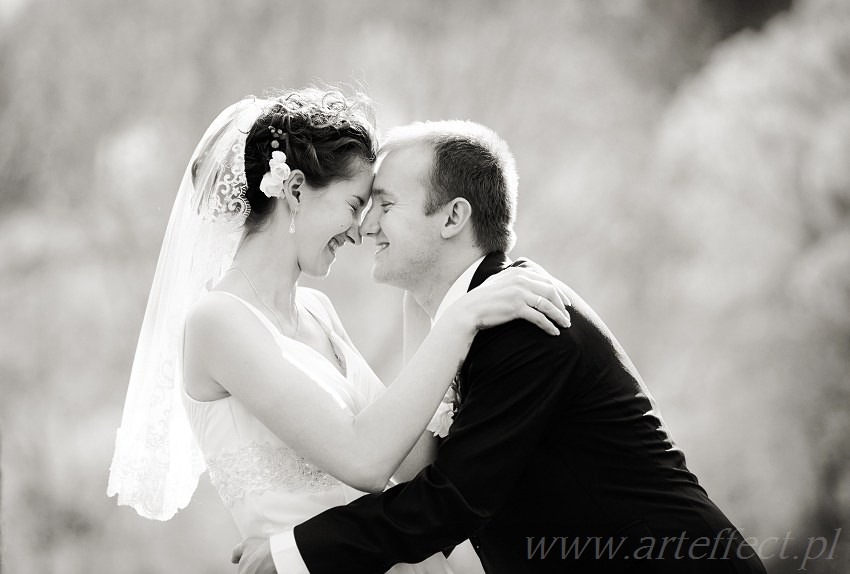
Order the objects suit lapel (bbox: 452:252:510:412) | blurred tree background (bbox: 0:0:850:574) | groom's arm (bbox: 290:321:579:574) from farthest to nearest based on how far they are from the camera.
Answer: blurred tree background (bbox: 0:0:850:574) → suit lapel (bbox: 452:252:510:412) → groom's arm (bbox: 290:321:579:574)

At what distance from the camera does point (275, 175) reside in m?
2.47

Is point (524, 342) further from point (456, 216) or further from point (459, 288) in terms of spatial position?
point (456, 216)

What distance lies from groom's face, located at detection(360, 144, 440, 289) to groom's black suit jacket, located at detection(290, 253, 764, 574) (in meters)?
0.46

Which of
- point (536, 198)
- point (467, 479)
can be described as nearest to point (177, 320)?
point (467, 479)

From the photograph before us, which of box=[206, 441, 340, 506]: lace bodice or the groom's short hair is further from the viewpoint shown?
the groom's short hair

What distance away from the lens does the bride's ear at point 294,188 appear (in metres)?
2.52

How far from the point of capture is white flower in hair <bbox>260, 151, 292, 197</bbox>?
2.46m

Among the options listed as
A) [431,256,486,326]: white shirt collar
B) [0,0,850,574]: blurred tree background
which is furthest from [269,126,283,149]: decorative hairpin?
[0,0,850,574]: blurred tree background

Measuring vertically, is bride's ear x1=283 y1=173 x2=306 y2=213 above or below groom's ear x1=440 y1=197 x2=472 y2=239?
above

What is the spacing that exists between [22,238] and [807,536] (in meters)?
5.46

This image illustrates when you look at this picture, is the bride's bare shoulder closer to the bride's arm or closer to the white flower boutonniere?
the bride's arm

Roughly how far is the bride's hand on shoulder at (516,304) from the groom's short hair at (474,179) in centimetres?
41

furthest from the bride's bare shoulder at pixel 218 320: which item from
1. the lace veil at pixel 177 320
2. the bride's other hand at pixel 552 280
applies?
the bride's other hand at pixel 552 280

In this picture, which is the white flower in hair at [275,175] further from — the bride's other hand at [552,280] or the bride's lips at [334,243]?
the bride's other hand at [552,280]
